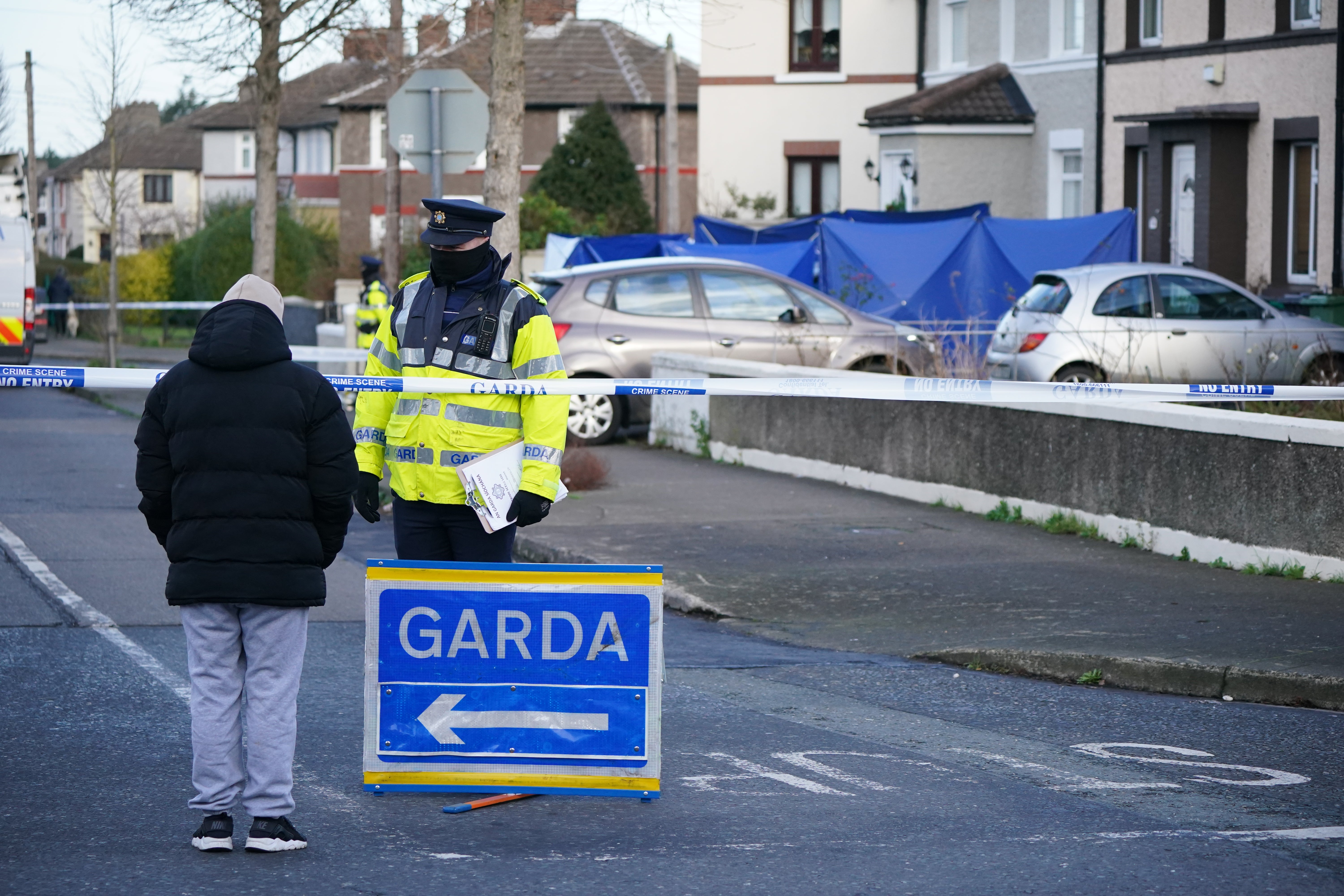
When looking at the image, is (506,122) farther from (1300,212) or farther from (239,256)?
(239,256)

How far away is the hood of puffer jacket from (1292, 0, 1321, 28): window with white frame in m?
19.8

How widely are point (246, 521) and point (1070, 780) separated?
2.92 meters

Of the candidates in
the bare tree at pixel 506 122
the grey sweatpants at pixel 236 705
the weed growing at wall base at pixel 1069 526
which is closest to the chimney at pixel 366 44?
the bare tree at pixel 506 122

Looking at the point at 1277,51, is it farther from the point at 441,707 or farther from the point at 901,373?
the point at 441,707

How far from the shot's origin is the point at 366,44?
3081 cm

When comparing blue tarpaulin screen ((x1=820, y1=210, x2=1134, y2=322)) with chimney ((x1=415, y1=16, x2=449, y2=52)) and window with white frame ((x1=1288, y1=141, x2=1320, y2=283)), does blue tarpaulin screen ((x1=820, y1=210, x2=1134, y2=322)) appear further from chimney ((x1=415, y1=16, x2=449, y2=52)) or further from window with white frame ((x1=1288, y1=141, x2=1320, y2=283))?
chimney ((x1=415, y1=16, x2=449, y2=52))

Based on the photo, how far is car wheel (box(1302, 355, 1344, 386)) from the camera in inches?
527

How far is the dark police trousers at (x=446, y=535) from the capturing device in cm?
607

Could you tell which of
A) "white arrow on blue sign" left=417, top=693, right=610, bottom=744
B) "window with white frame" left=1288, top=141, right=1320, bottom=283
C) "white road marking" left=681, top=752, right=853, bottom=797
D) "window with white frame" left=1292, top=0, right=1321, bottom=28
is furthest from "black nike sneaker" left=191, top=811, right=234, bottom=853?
"window with white frame" left=1292, top=0, right=1321, bottom=28

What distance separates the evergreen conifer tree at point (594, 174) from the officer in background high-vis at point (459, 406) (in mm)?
39543

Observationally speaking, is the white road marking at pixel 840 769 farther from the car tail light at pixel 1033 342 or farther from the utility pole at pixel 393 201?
the utility pole at pixel 393 201

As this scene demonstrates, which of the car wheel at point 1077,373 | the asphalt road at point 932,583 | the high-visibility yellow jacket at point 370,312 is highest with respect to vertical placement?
the high-visibility yellow jacket at point 370,312

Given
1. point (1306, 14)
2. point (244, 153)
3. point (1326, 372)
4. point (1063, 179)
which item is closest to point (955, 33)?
point (1063, 179)

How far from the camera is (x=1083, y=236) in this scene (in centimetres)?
2233
